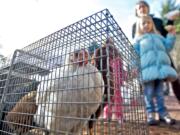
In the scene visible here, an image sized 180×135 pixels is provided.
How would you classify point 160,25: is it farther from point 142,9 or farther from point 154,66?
point 154,66

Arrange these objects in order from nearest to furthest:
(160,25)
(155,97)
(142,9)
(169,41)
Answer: (155,97)
(169,41)
(142,9)
(160,25)

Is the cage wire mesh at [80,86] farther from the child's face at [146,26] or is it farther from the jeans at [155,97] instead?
the child's face at [146,26]

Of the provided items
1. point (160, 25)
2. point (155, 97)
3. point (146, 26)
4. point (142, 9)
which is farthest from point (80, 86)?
point (160, 25)

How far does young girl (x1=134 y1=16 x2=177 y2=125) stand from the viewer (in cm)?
192

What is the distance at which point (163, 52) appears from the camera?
6.66 feet

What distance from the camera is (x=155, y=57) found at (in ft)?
6.58

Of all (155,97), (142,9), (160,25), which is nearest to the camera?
(155,97)

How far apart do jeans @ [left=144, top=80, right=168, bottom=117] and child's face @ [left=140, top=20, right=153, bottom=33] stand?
1.93 ft

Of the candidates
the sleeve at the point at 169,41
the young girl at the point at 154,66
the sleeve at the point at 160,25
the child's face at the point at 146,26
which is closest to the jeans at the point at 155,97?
the young girl at the point at 154,66

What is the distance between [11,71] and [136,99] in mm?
904

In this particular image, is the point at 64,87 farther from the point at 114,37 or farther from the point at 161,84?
the point at 161,84

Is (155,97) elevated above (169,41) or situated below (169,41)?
below

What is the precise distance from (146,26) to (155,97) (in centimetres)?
79

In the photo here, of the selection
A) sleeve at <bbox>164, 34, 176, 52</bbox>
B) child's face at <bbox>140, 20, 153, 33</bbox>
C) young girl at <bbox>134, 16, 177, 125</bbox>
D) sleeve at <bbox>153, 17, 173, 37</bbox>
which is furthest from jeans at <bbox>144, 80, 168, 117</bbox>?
sleeve at <bbox>153, 17, 173, 37</bbox>
